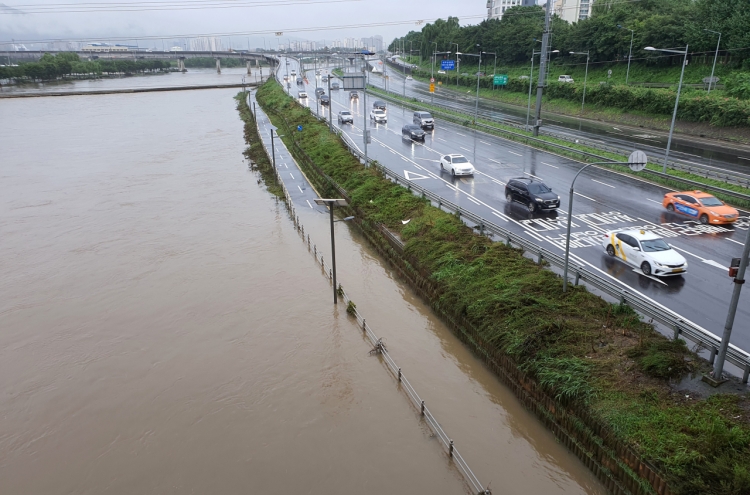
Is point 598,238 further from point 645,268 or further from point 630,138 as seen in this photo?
point 630,138

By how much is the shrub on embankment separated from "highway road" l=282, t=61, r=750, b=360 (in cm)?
316

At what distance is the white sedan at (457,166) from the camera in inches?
1506

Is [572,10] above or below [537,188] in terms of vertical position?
above

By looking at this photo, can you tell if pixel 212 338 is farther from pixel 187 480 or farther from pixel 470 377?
pixel 470 377

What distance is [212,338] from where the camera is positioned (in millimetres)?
21000

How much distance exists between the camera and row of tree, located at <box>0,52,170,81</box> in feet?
454

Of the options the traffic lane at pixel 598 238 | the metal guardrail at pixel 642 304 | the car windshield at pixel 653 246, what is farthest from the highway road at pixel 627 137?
the metal guardrail at pixel 642 304

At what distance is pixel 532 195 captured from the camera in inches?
1169

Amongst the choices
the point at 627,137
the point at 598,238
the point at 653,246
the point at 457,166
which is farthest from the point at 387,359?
the point at 627,137

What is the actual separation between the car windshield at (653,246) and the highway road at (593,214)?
1.03m

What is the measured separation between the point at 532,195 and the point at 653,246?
921 centimetres

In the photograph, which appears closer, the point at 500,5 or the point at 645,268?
the point at 645,268

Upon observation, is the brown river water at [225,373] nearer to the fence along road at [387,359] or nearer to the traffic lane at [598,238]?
the fence along road at [387,359]

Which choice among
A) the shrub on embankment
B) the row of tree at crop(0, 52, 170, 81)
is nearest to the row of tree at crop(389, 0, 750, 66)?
the shrub on embankment
